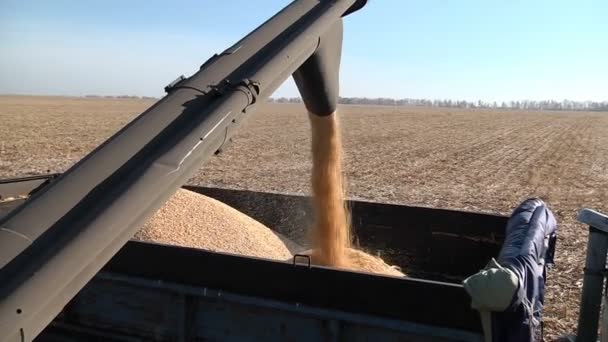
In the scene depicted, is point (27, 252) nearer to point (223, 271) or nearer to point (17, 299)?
point (17, 299)

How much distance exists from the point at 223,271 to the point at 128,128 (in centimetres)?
84

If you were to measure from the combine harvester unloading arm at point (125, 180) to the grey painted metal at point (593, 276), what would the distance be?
6.44 ft

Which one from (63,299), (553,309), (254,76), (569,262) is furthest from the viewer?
(569,262)

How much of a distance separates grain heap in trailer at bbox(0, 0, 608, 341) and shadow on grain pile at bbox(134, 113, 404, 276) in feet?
0.29

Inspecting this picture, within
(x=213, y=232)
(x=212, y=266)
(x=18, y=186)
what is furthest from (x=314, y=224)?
(x=18, y=186)

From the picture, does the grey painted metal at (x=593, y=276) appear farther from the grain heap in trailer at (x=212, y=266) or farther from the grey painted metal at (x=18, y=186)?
the grey painted metal at (x=18, y=186)

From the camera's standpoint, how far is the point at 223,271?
2586mm

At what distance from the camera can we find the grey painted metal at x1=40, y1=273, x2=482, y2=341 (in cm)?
232

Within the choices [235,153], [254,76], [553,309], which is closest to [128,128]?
[254,76]

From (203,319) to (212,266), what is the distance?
0.25 meters

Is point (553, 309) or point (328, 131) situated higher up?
point (328, 131)

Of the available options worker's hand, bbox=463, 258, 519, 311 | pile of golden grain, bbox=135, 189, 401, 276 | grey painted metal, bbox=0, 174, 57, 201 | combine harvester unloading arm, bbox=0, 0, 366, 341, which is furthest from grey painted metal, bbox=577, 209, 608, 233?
grey painted metal, bbox=0, 174, 57, 201

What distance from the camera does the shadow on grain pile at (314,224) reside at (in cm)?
412

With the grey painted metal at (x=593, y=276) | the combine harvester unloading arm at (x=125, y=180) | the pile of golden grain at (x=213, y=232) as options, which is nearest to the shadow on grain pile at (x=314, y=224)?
the pile of golden grain at (x=213, y=232)
